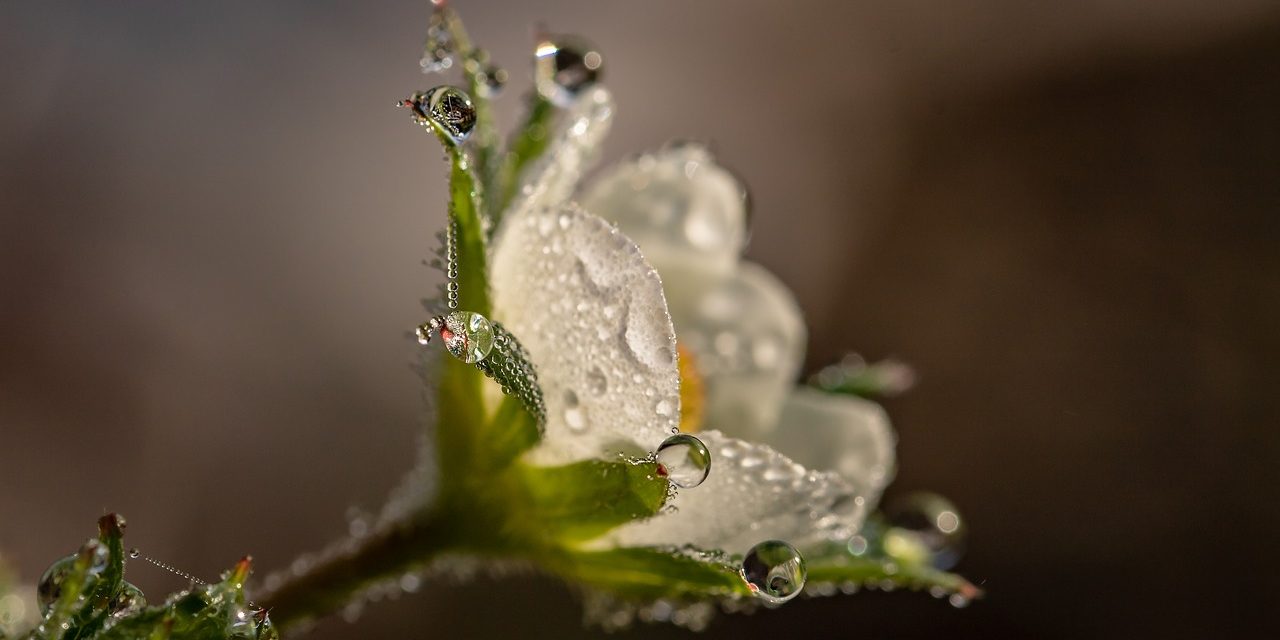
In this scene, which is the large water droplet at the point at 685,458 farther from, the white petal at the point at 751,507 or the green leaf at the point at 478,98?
the green leaf at the point at 478,98

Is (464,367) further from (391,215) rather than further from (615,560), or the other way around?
(391,215)

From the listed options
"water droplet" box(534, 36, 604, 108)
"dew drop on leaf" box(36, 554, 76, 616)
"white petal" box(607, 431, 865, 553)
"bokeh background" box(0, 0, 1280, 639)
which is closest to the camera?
"dew drop on leaf" box(36, 554, 76, 616)

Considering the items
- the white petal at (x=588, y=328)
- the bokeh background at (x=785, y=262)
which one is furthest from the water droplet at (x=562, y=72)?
the bokeh background at (x=785, y=262)

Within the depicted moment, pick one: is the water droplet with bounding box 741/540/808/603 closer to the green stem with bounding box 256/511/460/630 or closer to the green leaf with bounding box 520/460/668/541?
the green leaf with bounding box 520/460/668/541

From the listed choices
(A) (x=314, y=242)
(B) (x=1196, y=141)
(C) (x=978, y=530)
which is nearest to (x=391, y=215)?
(A) (x=314, y=242)

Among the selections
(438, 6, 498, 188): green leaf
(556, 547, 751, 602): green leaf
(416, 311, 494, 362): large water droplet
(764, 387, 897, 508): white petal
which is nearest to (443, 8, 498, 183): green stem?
(438, 6, 498, 188): green leaf
